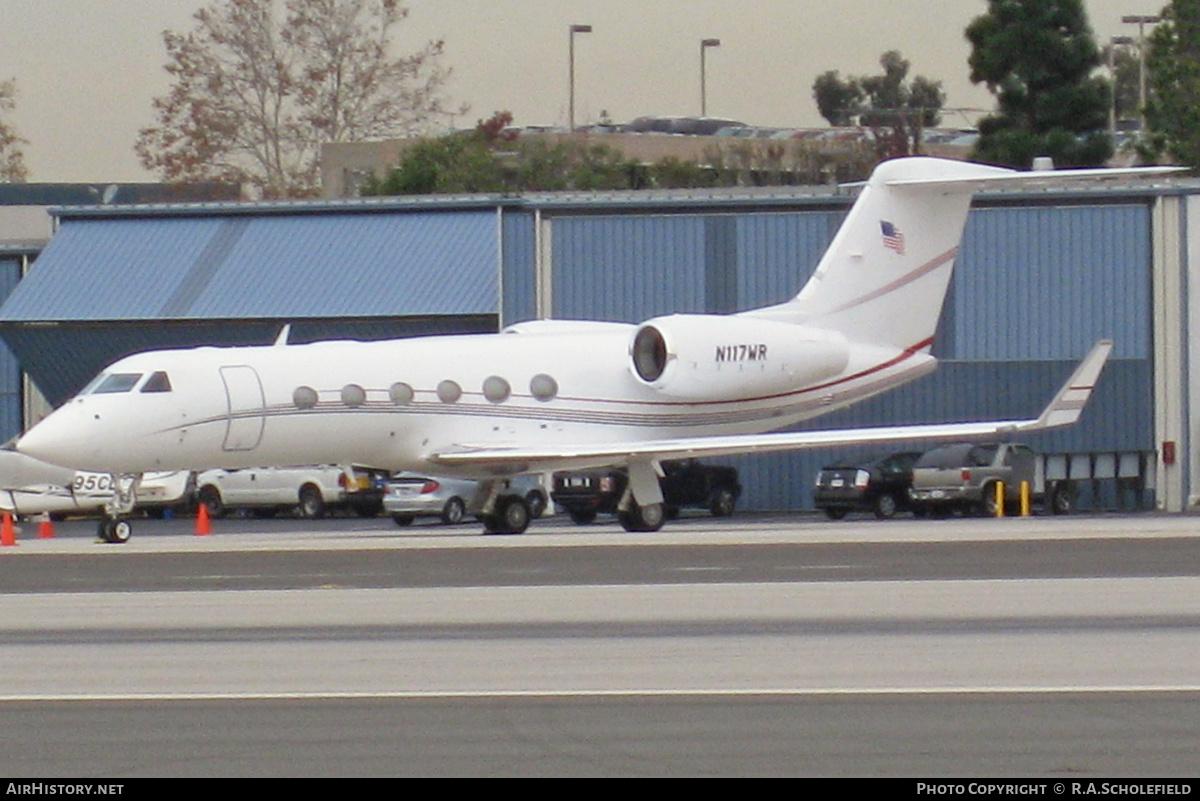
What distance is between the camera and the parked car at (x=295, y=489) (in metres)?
40.2

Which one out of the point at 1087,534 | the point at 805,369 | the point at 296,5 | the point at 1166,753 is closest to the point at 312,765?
the point at 1166,753

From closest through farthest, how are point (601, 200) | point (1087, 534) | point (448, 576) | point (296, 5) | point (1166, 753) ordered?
point (1166, 753) < point (448, 576) < point (1087, 534) < point (601, 200) < point (296, 5)

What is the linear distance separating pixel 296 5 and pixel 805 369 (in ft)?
142

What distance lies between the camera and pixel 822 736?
384 inches

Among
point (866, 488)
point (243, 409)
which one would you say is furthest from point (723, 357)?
point (243, 409)

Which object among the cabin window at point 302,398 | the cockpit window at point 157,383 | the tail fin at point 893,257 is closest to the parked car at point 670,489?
the tail fin at point 893,257

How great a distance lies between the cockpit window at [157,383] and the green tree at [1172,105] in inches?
2059

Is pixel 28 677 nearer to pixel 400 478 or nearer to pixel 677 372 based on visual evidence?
pixel 677 372

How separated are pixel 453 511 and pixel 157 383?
9361 millimetres

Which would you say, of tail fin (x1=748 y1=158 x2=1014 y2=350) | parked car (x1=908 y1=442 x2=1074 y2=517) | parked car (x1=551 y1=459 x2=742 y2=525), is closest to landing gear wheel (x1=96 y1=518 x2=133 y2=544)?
parked car (x1=551 y1=459 x2=742 y2=525)

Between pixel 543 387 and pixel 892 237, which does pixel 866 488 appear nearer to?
Result: pixel 892 237

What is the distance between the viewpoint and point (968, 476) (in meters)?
35.0

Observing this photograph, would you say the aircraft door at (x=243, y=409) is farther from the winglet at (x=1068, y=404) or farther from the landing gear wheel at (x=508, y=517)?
the winglet at (x=1068, y=404)

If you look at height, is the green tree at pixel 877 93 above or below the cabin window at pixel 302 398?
above
